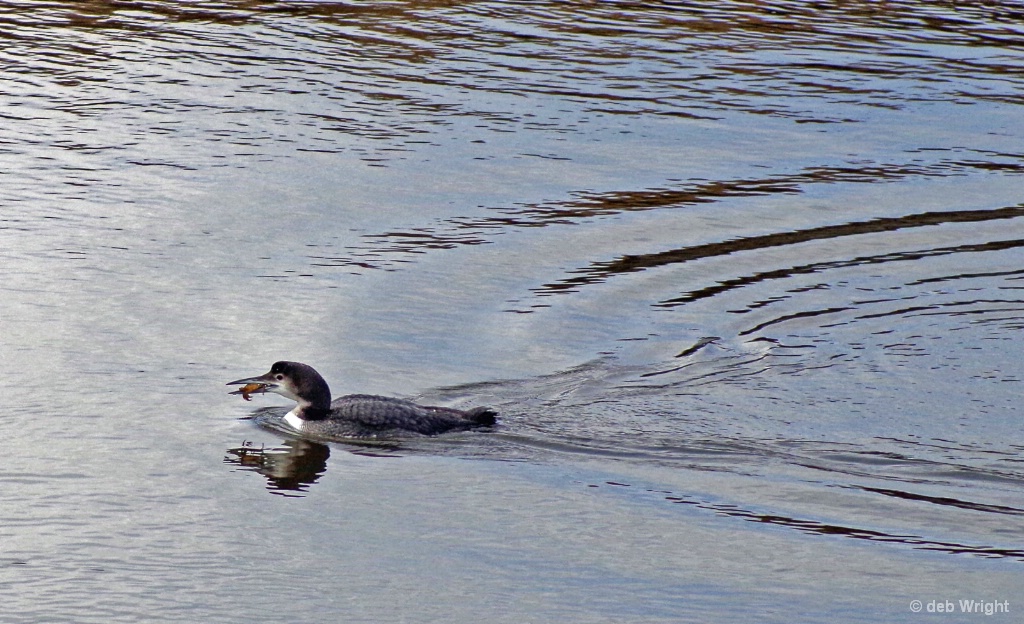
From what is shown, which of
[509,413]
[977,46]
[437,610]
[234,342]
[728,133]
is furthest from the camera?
[977,46]

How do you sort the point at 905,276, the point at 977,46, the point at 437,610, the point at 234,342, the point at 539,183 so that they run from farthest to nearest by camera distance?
the point at 977,46 < the point at 539,183 < the point at 905,276 < the point at 234,342 < the point at 437,610

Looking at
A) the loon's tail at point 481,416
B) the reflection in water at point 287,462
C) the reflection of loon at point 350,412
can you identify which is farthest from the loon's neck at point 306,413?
the loon's tail at point 481,416

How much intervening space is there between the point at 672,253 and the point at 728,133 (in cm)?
338

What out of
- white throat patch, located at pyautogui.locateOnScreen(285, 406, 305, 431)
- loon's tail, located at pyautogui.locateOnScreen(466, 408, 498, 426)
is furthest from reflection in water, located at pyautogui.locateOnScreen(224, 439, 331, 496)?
loon's tail, located at pyautogui.locateOnScreen(466, 408, 498, 426)

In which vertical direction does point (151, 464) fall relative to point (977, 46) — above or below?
below

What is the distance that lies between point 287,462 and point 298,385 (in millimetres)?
604

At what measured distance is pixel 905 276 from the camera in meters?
13.9

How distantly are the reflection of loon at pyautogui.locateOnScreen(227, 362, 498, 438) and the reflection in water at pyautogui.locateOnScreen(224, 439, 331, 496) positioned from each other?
17 centimetres

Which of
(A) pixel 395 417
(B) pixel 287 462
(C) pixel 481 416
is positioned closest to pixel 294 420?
(B) pixel 287 462

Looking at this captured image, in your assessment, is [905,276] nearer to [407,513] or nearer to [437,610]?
[407,513]

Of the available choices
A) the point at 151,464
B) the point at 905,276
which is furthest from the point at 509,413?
the point at 905,276

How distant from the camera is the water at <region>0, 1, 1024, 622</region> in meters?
8.82

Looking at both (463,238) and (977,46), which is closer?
(463,238)

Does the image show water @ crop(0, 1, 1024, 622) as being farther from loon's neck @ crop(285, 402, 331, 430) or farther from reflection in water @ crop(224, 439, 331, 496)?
loon's neck @ crop(285, 402, 331, 430)
